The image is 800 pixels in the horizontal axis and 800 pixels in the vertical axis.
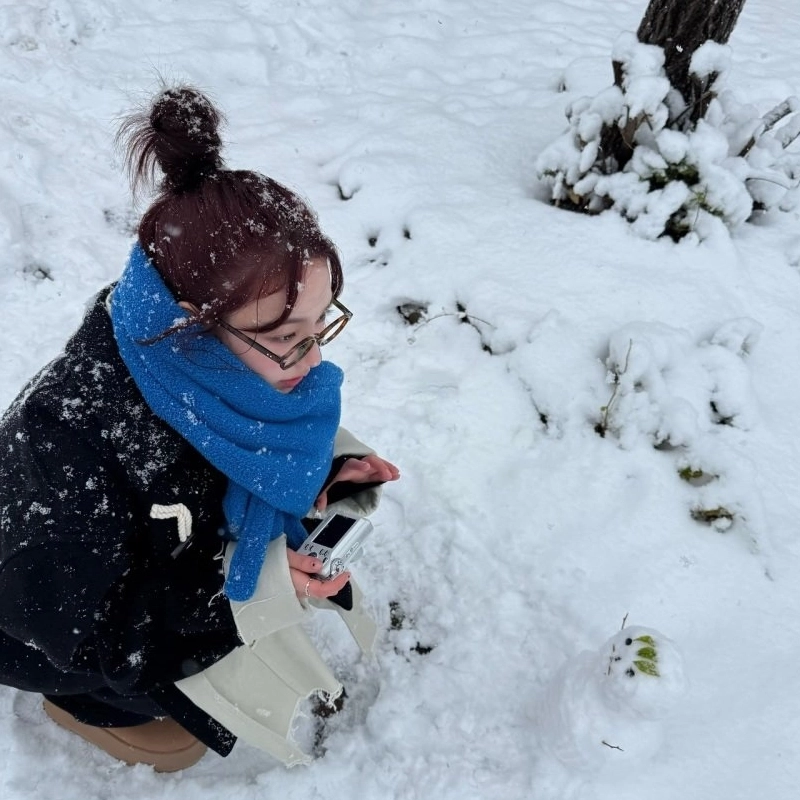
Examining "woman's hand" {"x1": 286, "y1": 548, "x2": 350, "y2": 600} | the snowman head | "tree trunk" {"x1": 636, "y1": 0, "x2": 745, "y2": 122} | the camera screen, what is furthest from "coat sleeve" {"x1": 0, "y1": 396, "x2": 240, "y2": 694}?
"tree trunk" {"x1": 636, "y1": 0, "x2": 745, "y2": 122}

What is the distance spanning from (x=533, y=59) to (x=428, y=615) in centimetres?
488

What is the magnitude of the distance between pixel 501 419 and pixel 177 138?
7.00 feet

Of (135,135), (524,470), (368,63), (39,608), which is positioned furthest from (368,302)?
(368,63)

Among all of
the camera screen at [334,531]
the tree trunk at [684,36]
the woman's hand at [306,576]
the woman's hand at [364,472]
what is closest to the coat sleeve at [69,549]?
the woman's hand at [306,576]

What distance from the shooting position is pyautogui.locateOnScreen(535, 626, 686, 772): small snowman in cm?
185

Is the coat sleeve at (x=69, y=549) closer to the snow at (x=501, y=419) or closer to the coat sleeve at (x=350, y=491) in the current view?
the coat sleeve at (x=350, y=491)

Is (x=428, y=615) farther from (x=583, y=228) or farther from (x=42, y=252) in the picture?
(x=42, y=252)

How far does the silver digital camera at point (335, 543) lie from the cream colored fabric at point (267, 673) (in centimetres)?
11

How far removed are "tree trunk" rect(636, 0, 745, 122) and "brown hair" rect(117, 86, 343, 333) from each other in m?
3.19

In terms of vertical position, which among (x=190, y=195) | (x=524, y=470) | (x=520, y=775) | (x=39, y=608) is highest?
(x=190, y=195)

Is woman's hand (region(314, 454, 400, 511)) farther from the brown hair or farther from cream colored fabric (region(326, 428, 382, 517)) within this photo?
the brown hair

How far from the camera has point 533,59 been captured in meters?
5.46

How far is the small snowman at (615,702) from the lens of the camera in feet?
6.07

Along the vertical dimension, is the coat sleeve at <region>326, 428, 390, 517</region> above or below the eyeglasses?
below
